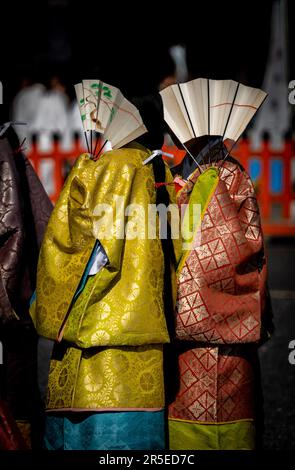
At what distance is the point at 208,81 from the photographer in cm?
282

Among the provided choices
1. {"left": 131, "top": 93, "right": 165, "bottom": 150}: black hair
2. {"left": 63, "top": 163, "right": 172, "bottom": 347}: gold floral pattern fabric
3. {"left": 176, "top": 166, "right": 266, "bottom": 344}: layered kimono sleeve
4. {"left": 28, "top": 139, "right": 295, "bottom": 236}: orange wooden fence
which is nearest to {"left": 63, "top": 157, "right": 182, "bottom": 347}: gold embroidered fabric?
{"left": 63, "top": 163, "right": 172, "bottom": 347}: gold floral pattern fabric

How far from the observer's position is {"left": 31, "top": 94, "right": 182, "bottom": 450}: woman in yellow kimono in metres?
2.65

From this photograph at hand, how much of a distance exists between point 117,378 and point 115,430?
20 cm

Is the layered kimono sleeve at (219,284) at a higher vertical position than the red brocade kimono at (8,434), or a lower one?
higher

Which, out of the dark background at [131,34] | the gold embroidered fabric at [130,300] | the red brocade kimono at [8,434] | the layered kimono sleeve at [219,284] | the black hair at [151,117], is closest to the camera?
the red brocade kimono at [8,434]

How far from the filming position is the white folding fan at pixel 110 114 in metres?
2.78

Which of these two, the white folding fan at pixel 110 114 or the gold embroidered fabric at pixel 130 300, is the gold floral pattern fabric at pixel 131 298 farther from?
the white folding fan at pixel 110 114

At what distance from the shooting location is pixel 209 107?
2842 millimetres

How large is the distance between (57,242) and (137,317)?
446mm

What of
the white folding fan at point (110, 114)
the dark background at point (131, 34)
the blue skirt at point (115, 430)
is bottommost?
the blue skirt at point (115, 430)

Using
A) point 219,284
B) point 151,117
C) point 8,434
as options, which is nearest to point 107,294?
point 219,284

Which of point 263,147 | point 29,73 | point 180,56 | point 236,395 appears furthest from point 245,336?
point 29,73

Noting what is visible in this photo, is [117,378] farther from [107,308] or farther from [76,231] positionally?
[76,231]

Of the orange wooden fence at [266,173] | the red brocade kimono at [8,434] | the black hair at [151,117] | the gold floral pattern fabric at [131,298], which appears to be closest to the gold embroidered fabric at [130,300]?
the gold floral pattern fabric at [131,298]
